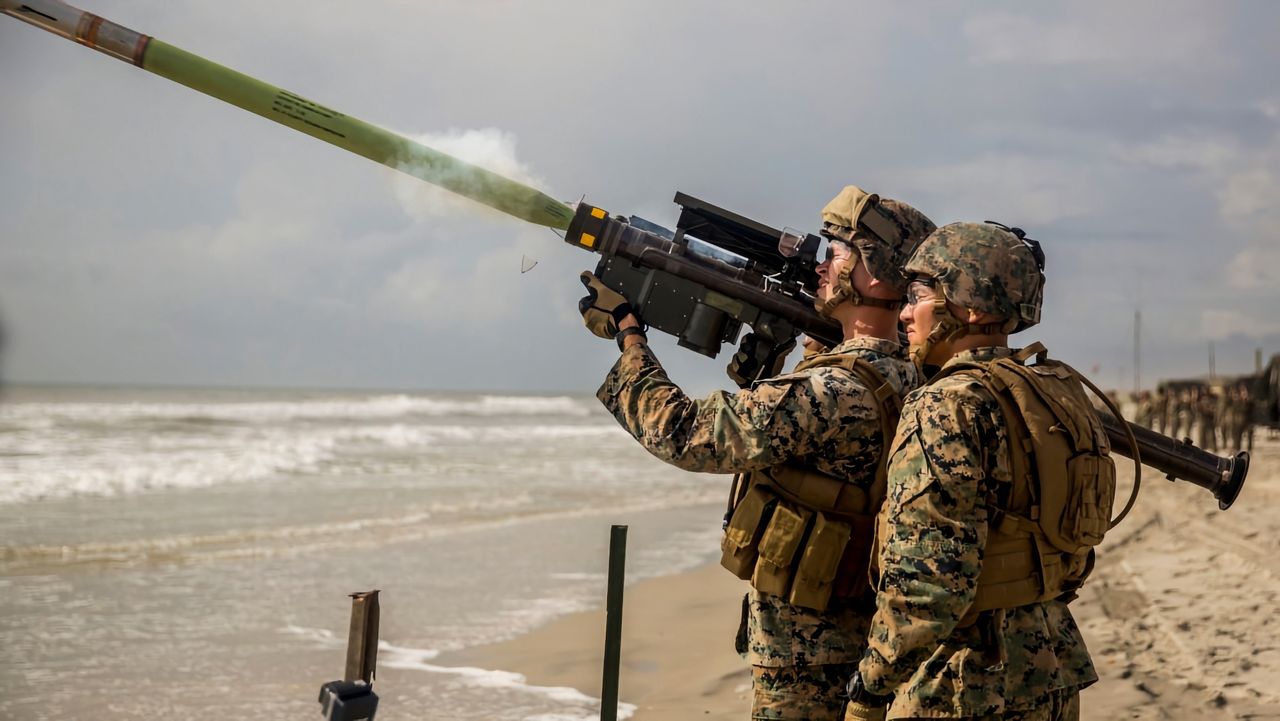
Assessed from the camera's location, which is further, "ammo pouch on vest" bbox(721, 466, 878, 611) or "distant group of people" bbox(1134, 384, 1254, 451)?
"distant group of people" bbox(1134, 384, 1254, 451)

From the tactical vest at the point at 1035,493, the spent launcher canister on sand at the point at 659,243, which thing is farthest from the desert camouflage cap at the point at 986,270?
the spent launcher canister on sand at the point at 659,243

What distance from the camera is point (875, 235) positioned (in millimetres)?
3410

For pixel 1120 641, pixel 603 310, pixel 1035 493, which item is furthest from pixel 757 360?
pixel 1120 641

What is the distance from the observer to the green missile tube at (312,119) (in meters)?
4.43

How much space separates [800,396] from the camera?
3100 mm

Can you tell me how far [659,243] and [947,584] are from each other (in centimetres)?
195

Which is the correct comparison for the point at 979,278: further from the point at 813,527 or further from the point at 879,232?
the point at 813,527

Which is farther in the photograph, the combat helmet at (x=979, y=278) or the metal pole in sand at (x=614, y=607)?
the metal pole in sand at (x=614, y=607)

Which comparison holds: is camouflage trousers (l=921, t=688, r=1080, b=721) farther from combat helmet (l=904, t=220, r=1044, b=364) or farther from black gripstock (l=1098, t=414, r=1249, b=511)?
black gripstock (l=1098, t=414, r=1249, b=511)

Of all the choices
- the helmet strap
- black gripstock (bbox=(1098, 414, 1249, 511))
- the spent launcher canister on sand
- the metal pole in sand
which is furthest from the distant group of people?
the helmet strap

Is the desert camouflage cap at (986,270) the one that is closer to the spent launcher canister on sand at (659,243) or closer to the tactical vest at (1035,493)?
the tactical vest at (1035,493)

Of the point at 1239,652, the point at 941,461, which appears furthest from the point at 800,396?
the point at 1239,652

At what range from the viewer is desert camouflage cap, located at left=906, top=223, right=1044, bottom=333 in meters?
2.79

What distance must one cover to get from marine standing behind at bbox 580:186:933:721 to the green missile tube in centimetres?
144
